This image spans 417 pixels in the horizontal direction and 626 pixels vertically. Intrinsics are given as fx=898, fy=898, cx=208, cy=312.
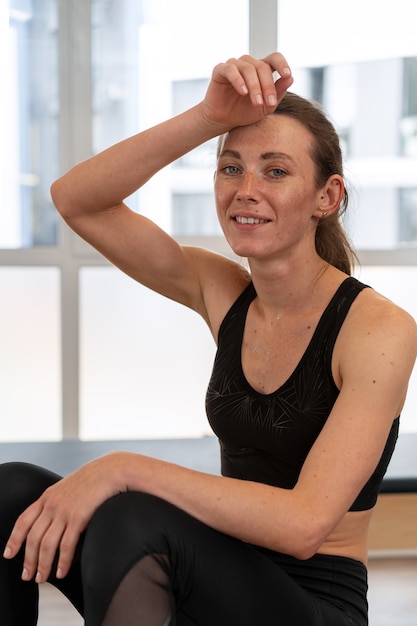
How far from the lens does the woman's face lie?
1.60 meters

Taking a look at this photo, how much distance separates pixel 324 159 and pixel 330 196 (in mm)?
74

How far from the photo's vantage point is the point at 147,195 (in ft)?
12.5

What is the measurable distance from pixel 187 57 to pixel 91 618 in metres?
2.92

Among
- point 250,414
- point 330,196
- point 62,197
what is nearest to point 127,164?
point 62,197

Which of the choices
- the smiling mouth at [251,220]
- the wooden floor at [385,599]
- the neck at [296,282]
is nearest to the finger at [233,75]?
the smiling mouth at [251,220]

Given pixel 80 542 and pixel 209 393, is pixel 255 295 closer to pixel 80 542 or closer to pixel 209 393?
pixel 209 393

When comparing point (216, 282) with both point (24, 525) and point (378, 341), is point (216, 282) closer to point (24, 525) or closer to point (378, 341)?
point (378, 341)

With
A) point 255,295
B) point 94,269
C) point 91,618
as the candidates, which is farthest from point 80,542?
point 94,269

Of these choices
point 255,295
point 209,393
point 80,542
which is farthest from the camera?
point 255,295

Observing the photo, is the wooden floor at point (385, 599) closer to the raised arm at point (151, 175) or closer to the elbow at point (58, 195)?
the raised arm at point (151, 175)

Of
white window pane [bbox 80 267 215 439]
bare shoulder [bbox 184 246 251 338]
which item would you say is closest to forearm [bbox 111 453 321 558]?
bare shoulder [bbox 184 246 251 338]

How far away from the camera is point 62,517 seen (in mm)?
1353

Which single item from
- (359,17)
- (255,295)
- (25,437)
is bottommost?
(25,437)

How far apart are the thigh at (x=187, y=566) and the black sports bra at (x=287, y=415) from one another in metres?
0.27
